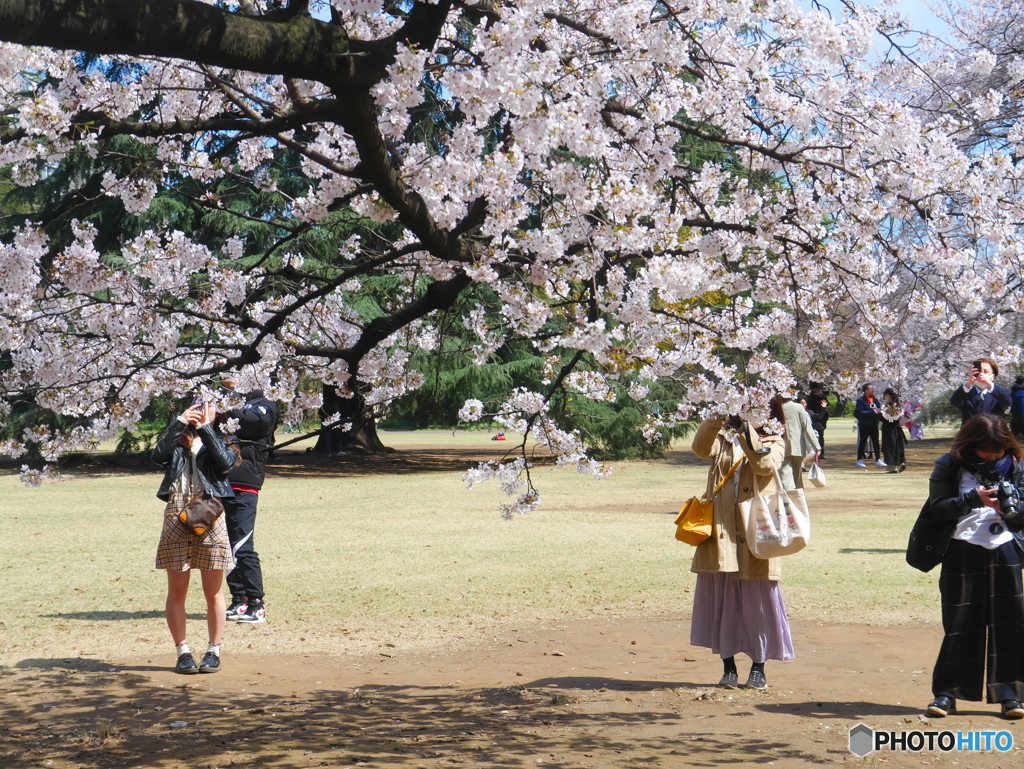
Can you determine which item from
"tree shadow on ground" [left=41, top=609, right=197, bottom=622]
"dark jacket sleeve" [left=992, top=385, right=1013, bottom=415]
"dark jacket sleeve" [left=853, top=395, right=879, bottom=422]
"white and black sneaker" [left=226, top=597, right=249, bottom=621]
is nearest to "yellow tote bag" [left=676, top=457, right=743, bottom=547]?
"white and black sneaker" [left=226, top=597, right=249, bottom=621]

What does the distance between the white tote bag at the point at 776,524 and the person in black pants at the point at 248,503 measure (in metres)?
3.67

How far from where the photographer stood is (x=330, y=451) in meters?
28.1

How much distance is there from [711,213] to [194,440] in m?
3.55

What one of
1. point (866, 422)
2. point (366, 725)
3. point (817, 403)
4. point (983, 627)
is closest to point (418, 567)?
point (366, 725)

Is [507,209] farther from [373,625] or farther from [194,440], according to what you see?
[373,625]

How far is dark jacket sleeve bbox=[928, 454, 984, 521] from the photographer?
16.6 feet

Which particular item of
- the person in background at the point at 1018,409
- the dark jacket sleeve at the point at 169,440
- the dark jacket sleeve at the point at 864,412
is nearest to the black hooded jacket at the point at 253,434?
the dark jacket sleeve at the point at 169,440

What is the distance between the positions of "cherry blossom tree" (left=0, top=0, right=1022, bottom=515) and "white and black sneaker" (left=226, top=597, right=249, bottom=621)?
180 centimetres

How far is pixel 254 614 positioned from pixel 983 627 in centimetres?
511

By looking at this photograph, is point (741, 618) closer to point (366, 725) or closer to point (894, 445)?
point (366, 725)

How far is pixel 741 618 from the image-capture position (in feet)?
18.9

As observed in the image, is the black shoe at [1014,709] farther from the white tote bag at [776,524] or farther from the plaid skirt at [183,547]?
the plaid skirt at [183,547]

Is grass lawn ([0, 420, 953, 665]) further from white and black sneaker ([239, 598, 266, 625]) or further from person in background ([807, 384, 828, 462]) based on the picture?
person in background ([807, 384, 828, 462])

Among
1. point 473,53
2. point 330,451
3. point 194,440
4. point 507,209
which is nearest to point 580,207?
point 507,209
